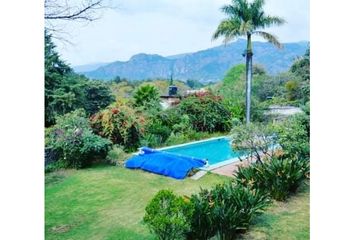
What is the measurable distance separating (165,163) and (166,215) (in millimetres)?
3074

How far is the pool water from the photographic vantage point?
789 centimetres

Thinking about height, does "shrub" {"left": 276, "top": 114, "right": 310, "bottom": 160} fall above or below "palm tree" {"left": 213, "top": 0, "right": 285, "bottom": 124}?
below

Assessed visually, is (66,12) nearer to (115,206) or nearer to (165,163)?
(115,206)

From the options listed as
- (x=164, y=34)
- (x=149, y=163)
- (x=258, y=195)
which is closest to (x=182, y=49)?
(x=164, y=34)

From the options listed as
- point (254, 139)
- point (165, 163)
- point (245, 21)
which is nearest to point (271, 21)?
point (245, 21)

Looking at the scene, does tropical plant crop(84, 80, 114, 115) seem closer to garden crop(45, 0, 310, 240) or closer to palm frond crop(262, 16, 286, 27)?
garden crop(45, 0, 310, 240)

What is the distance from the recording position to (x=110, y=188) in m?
5.11

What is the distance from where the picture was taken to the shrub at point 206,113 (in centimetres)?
980

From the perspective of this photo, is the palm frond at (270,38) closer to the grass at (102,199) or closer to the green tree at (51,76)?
the green tree at (51,76)

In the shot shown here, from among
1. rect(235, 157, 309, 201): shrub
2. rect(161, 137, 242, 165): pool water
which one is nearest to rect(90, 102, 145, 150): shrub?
rect(161, 137, 242, 165): pool water

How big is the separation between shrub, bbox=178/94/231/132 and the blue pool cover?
135 inches

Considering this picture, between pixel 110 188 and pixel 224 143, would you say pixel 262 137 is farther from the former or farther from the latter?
pixel 224 143

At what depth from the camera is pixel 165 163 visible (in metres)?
5.91
